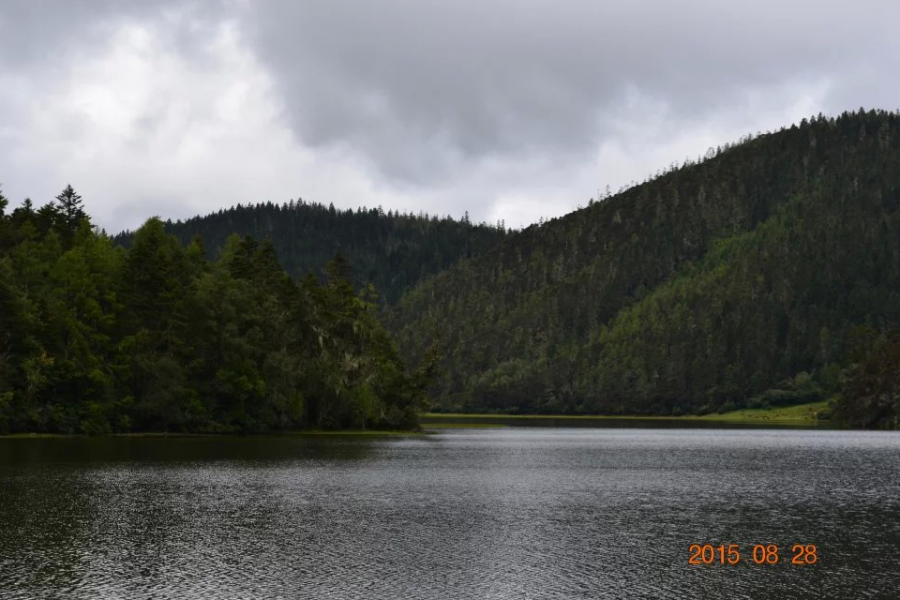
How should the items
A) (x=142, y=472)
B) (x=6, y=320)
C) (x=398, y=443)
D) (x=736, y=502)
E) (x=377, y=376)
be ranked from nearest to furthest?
(x=736, y=502) → (x=142, y=472) → (x=6, y=320) → (x=398, y=443) → (x=377, y=376)

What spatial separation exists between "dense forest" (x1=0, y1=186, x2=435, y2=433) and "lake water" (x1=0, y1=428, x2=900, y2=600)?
32.7m

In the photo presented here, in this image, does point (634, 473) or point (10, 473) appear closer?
point (10, 473)

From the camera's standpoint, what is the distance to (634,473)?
9169 centimetres

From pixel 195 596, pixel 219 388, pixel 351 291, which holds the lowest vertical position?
pixel 195 596

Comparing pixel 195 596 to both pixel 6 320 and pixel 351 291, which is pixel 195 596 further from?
pixel 351 291

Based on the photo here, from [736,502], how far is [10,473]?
5289 cm

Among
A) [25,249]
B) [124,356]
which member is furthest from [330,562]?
[25,249]
